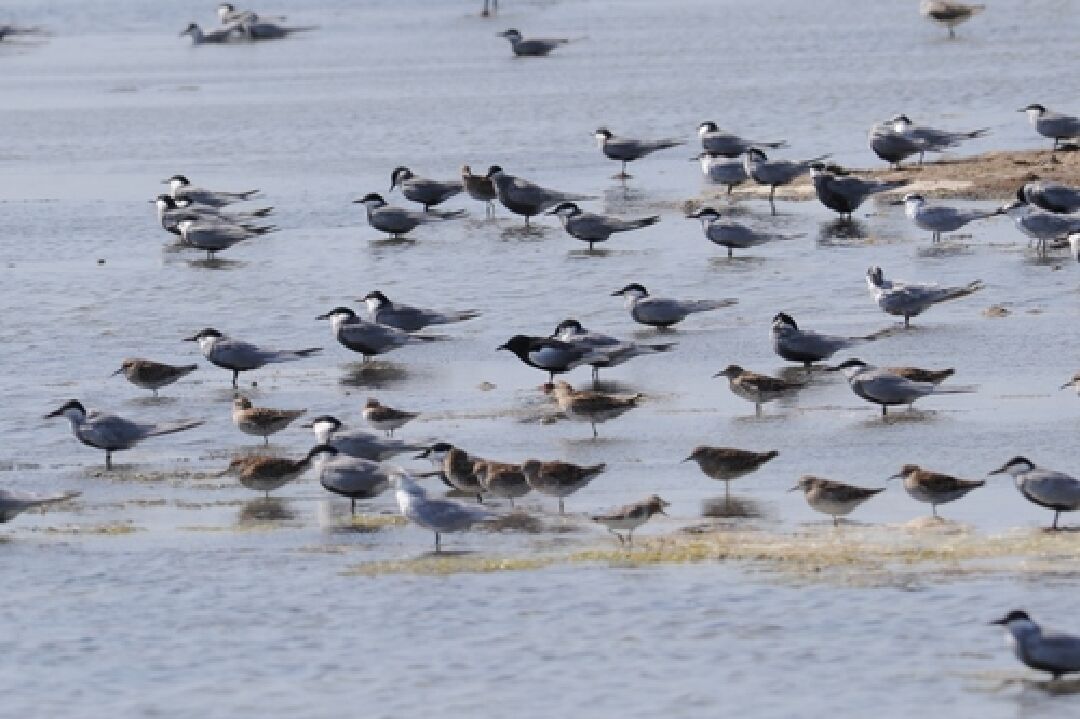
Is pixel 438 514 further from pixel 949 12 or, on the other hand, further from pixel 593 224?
pixel 949 12

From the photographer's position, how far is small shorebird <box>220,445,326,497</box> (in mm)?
15203

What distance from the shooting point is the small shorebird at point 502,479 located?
577 inches

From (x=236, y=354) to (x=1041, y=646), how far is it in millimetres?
9214

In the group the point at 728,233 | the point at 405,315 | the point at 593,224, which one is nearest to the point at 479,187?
the point at 593,224

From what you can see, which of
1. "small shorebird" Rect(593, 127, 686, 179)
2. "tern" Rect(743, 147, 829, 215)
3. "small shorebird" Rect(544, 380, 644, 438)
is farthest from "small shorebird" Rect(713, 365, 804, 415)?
"small shorebird" Rect(593, 127, 686, 179)

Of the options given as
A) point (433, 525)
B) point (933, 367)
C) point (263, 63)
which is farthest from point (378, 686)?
point (263, 63)

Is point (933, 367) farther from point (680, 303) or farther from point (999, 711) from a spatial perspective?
point (999, 711)

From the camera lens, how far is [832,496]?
13.9 metres

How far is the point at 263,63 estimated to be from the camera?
161 feet

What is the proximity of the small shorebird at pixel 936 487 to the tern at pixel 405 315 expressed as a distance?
287 inches

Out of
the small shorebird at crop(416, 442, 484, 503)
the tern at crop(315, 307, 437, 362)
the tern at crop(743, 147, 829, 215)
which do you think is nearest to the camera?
the small shorebird at crop(416, 442, 484, 503)

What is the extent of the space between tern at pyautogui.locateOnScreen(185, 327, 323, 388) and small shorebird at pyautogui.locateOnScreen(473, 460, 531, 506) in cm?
469

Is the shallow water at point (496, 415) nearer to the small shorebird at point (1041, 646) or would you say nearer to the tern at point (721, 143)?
the small shorebird at point (1041, 646)

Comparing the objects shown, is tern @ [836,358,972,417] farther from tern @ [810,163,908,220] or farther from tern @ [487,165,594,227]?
tern @ [487,165,594,227]
